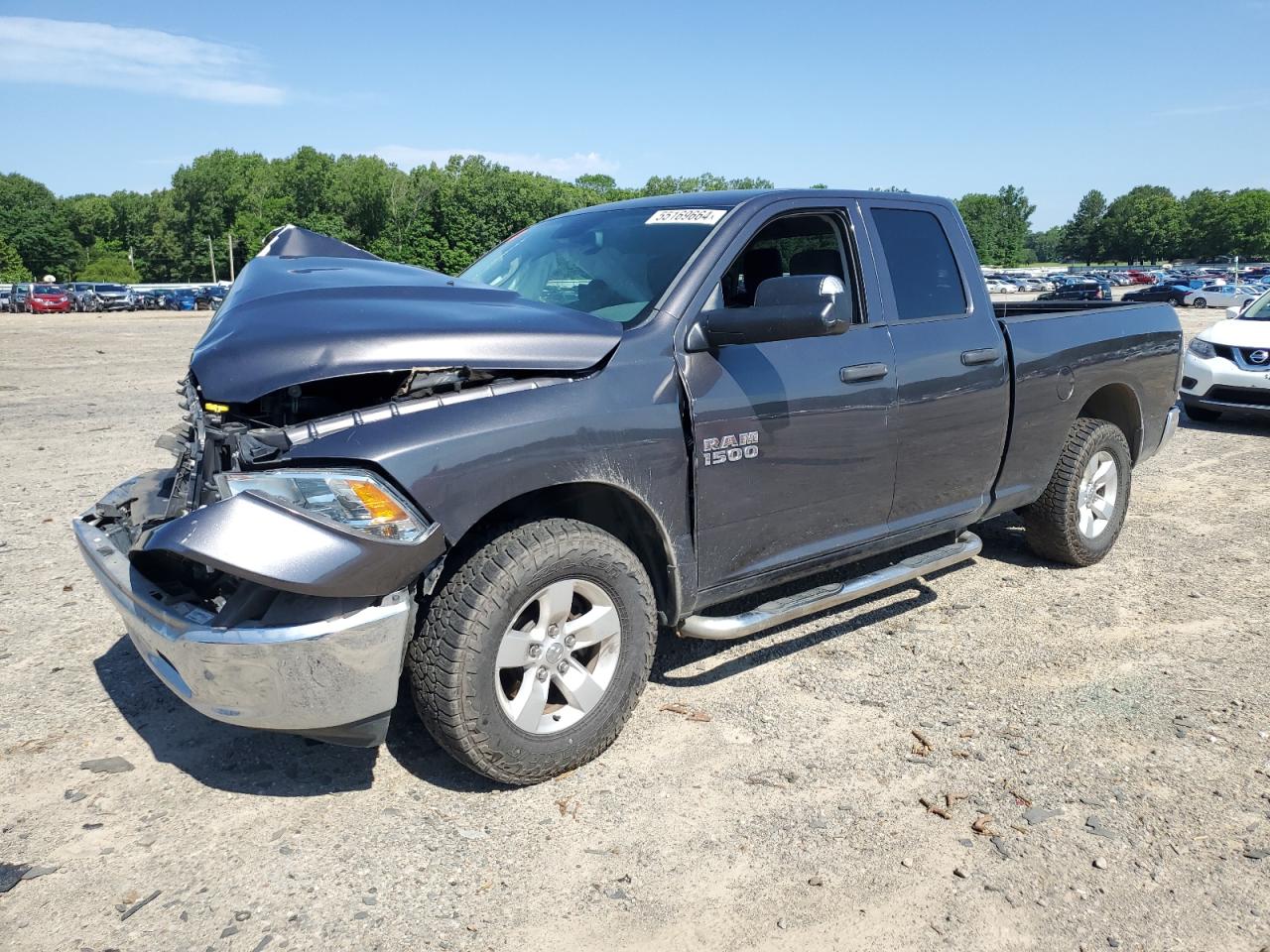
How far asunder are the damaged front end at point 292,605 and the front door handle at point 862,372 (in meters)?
1.84

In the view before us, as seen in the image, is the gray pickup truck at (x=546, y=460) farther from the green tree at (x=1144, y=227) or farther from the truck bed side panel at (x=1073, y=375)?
the green tree at (x=1144, y=227)

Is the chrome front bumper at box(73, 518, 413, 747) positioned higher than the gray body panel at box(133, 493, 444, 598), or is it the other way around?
the gray body panel at box(133, 493, 444, 598)

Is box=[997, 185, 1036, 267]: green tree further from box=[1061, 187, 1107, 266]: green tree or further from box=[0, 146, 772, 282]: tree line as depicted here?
box=[0, 146, 772, 282]: tree line

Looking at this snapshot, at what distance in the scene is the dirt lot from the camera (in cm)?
254

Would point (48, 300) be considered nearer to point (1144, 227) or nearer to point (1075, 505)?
point (1075, 505)

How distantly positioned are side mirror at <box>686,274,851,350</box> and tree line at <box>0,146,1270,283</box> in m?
81.8

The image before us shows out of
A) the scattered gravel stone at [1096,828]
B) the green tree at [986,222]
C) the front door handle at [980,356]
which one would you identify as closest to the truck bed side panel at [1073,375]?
the front door handle at [980,356]

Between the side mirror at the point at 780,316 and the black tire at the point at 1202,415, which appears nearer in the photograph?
the side mirror at the point at 780,316

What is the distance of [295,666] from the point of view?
2576 millimetres

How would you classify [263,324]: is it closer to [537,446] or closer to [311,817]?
[537,446]

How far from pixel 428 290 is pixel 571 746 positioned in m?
1.60

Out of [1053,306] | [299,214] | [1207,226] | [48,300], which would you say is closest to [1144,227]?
[1207,226]

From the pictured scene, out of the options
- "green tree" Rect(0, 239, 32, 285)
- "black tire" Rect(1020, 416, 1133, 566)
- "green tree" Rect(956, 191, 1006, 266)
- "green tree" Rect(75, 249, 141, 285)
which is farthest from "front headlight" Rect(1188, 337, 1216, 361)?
"green tree" Rect(956, 191, 1006, 266)

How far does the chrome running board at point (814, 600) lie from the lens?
3.40m
